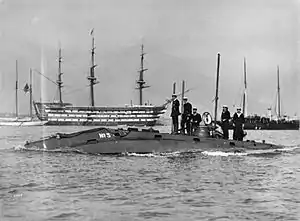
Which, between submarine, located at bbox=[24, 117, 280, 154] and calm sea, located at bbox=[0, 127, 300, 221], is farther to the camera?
submarine, located at bbox=[24, 117, 280, 154]

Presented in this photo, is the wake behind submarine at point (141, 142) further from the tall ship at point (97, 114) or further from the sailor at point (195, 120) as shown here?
the tall ship at point (97, 114)

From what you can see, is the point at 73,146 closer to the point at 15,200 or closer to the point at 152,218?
the point at 15,200

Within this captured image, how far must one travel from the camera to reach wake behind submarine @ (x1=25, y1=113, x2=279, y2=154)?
98.5 ft

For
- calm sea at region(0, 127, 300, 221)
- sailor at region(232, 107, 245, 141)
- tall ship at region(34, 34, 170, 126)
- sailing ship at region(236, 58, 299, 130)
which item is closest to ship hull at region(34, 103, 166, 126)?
tall ship at region(34, 34, 170, 126)

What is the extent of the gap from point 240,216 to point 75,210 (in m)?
3.95

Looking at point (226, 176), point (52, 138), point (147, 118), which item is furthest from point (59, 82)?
point (226, 176)

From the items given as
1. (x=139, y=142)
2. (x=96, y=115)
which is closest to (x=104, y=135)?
(x=139, y=142)

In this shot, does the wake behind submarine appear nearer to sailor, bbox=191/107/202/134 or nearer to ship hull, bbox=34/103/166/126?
sailor, bbox=191/107/202/134

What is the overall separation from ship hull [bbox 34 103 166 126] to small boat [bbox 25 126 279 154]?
122 metres

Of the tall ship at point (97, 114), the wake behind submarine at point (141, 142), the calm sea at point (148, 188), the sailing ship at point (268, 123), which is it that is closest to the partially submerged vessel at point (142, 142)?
the wake behind submarine at point (141, 142)

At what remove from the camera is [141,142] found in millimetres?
30469

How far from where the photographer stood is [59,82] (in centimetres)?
15962

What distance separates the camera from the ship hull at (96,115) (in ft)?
508

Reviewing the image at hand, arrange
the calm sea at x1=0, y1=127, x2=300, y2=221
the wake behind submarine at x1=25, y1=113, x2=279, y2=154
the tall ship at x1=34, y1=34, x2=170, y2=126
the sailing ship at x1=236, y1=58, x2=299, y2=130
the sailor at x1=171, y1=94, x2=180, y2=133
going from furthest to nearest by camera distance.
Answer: the tall ship at x1=34, y1=34, x2=170, y2=126, the sailing ship at x1=236, y1=58, x2=299, y2=130, the sailor at x1=171, y1=94, x2=180, y2=133, the wake behind submarine at x1=25, y1=113, x2=279, y2=154, the calm sea at x1=0, y1=127, x2=300, y2=221
